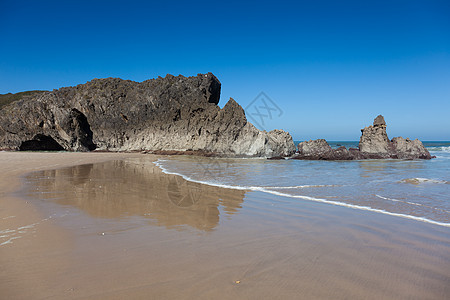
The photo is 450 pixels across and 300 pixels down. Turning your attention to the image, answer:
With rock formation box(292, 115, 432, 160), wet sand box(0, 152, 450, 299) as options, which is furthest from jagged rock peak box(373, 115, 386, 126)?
wet sand box(0, 152, 450, 299)

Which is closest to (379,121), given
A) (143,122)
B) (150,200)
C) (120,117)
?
(150,200)

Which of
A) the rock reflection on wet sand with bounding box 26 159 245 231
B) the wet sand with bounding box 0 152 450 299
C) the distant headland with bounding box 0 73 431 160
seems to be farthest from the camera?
the distant headland with bounding box 0 73 431 160

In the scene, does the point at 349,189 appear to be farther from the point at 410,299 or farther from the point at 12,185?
the point at 12,185

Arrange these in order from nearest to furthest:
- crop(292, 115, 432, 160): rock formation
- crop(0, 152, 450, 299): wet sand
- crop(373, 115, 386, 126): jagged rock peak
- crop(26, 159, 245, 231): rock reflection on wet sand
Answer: crop(0, 152, 450, 299): wet sand
crop(26, 159, 245, 231): rock reflection on wet sand
crop(292, 115, 432, 160): rock formation
crop(373, 115, 386, 126): jagged rock peak

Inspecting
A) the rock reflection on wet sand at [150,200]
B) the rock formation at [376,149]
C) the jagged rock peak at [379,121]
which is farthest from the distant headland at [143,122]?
the rock reflection on wet sand at [150,200]

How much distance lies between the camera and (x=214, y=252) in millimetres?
3240

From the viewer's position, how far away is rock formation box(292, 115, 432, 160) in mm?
22250

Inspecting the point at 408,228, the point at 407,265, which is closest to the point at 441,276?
the point at 407,265

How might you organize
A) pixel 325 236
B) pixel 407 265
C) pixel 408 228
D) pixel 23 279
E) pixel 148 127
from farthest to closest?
pixel 148 127 < pixel 408 228 < pixel 325 236 < pixel 407 265 < pixel 23 279

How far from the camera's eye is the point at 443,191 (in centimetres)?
756

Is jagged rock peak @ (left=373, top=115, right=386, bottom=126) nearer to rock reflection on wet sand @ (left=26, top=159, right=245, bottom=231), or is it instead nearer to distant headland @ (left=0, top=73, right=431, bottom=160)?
distant headland @ (left=0, top=73, right=431, bottom=160)

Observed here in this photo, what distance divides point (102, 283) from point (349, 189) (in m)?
7.23

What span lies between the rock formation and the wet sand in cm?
1800

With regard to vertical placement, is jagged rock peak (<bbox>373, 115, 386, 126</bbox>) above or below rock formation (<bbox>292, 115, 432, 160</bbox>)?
above
